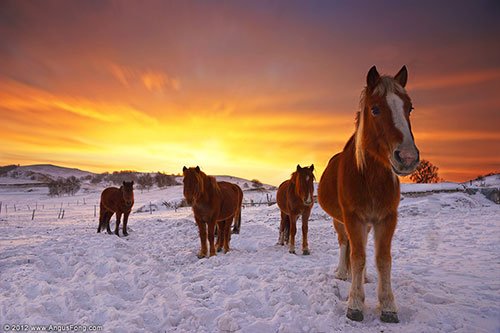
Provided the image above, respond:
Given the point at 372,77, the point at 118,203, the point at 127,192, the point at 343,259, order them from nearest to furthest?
the point at 372,77
the point at 343,259
the point at 127,192
the point at 118,203

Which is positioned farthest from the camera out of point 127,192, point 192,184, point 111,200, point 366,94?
point 111,200

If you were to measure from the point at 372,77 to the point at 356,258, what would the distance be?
7.68 ft

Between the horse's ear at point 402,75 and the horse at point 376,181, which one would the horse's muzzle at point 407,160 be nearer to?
the horse at point 376,181

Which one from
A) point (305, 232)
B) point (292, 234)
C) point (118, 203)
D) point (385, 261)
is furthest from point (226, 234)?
point (118, 203)

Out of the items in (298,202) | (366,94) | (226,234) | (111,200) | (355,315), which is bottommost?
(355,315)

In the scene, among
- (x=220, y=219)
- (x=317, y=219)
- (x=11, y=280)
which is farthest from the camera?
(x=317, y=219)

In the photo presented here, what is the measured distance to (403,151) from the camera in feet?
9.43

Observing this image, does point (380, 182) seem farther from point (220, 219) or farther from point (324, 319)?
point (220, 219)

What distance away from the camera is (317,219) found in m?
16.9

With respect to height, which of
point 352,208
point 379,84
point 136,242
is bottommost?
point 136,242

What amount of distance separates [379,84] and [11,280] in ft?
23.5

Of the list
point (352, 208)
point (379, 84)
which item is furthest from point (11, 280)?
point (379, 84)

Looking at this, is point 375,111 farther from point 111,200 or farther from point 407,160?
point 111,200

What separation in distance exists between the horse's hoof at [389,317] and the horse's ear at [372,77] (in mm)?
2834
